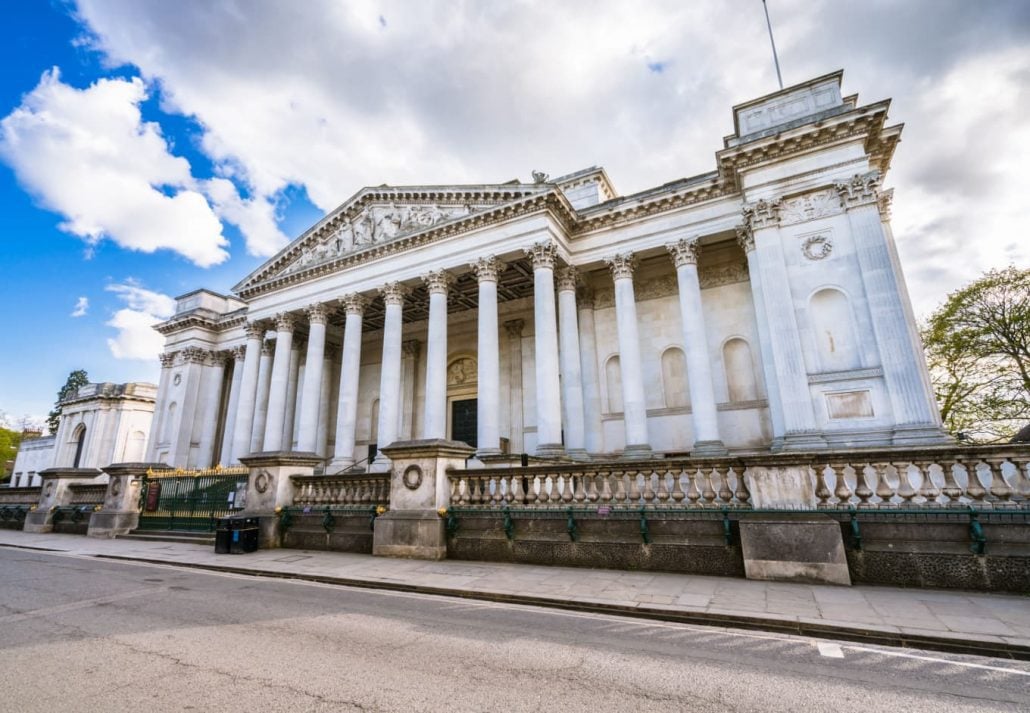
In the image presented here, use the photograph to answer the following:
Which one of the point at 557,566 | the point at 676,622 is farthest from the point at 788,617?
the point at 557,566

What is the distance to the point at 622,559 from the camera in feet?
28.0

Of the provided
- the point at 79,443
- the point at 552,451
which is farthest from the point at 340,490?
the point at 79,443

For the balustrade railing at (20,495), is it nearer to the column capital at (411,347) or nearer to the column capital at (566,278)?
the column capital at (411,347)

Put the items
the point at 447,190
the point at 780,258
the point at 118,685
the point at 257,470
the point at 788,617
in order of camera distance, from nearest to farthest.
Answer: the point at 118,685
the point at 788,617
the point at 257,470
the point at 780,258
the point at 447,190

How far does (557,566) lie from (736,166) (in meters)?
15.2

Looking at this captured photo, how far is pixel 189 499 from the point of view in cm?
1546

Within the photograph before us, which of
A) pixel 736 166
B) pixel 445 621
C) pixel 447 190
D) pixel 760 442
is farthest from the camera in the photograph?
pixel 447 190

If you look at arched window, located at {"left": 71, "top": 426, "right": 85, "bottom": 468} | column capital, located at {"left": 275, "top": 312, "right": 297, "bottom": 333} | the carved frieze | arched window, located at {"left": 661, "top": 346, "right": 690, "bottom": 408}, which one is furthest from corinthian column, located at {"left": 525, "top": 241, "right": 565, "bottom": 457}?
arched window, located at {"left": 71, "top": 426, "right": 85, "bottom": 468}

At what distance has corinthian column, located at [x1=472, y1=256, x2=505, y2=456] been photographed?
59.0 ft

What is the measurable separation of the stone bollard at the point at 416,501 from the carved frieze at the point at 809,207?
13604mm

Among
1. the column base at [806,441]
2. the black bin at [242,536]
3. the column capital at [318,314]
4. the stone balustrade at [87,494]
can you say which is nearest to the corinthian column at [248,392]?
the column capital at [318,314]

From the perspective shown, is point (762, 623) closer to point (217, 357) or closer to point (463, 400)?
point (463, 400)

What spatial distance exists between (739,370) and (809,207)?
6673 millimetres

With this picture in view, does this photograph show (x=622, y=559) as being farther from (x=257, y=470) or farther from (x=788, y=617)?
(x=257, y=470)
